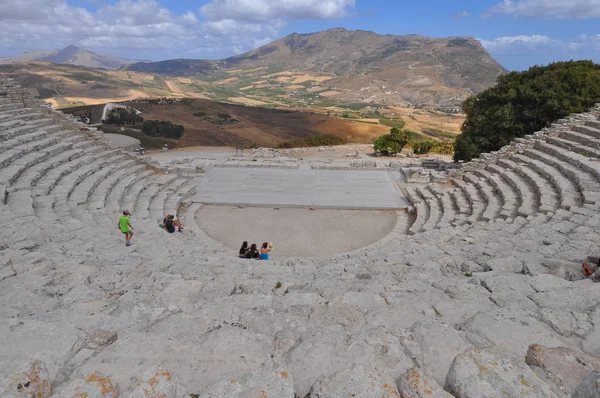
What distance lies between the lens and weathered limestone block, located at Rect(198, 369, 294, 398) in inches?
96.0

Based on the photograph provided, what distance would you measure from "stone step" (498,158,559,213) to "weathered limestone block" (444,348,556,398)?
9648 mm

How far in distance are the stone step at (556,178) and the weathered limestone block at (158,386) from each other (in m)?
11.3

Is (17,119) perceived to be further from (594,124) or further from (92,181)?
(594,124)

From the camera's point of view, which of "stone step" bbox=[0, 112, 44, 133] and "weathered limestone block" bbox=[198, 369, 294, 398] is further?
"stone step" bbox=[0, 112, 44, 133]

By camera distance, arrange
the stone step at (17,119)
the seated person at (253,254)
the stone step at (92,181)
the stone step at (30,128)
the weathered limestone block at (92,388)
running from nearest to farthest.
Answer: the weathered limestone block at (92,388), the seated person at (253,254), the stone step at (92,181), the stone step at (30,128), the stone step at (17,119)

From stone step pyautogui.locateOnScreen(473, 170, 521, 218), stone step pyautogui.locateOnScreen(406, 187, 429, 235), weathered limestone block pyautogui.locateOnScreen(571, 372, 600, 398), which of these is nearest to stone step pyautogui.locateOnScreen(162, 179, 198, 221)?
stone step pyautogui.locateOnScreen(406, 187, 429, 235)

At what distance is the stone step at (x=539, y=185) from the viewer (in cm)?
1075

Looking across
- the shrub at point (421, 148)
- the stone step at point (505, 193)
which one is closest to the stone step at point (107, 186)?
the stone step at point (505, 193)

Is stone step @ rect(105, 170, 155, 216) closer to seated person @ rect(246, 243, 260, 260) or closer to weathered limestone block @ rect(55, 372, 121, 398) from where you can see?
seated person @ rect(246, 243, 260, 260)

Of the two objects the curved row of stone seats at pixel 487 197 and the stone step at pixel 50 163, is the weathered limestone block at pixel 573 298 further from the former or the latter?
the stone step at pixel 50 163

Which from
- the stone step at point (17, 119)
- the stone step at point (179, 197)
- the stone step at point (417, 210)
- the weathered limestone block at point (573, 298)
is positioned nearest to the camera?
the weathered limestone block at point (573, 298)

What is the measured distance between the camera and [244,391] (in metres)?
2.44

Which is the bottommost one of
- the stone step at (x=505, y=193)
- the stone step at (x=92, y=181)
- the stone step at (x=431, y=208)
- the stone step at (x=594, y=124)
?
the stone step at (x=431, y=208)

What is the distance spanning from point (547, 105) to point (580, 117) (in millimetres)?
2090
